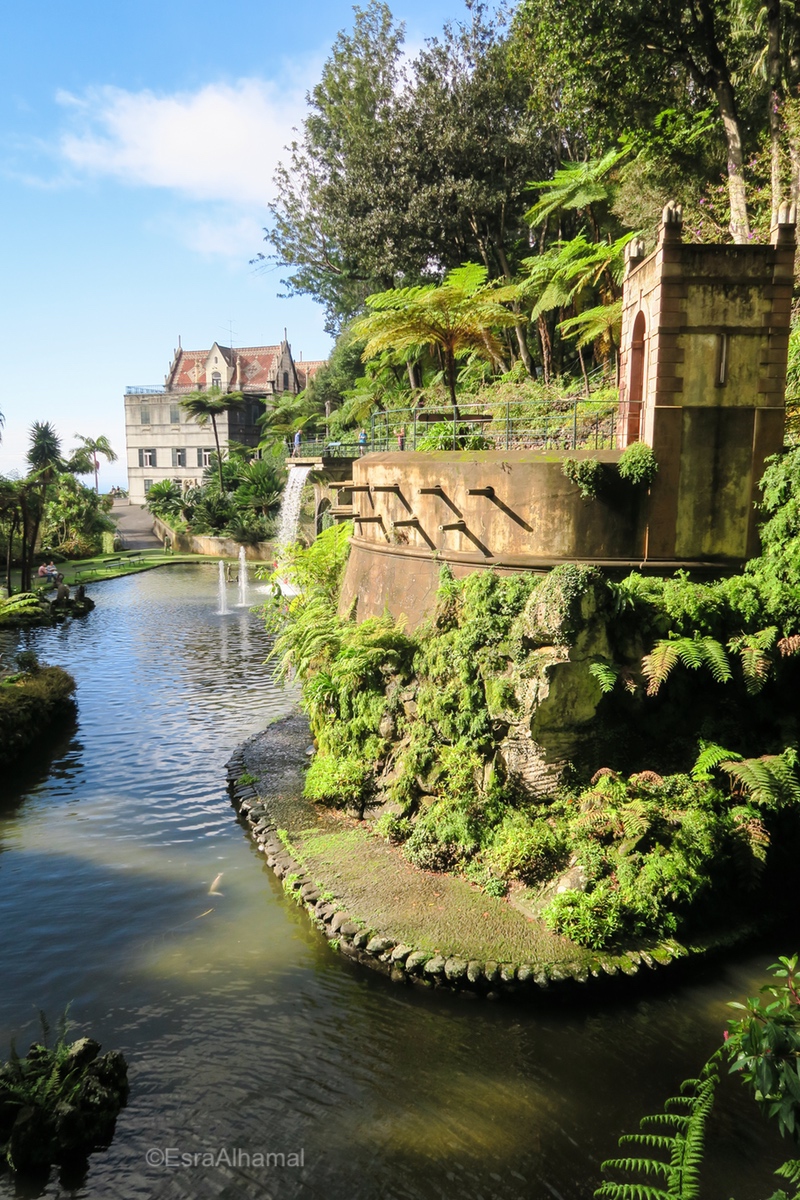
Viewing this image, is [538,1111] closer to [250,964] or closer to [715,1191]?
[715,1191]

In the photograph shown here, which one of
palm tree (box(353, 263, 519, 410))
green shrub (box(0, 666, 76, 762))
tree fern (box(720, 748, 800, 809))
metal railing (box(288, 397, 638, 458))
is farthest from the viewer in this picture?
palm tree (box(353, 263, 519, 410))

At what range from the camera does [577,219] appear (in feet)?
87.2

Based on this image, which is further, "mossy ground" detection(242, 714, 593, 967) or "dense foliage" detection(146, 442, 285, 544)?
"dense foliage" detection(146, 442, 285, 544)

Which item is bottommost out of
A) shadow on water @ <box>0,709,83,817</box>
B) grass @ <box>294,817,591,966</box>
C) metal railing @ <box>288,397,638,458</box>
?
shadow on water @ <box>0,709,83,817</box>

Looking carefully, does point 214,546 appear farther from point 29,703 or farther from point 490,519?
point 490,519

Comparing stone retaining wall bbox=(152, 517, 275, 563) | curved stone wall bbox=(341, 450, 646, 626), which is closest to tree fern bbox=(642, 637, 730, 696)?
curved stone wall bbox=(341, 450, 646, 626)

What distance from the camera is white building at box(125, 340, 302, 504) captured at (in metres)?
58.6

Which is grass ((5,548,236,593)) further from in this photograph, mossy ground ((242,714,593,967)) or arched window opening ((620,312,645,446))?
arched window opening ((620,312,645,446))

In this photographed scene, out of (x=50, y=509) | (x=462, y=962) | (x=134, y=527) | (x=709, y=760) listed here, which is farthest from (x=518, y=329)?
(x=134, y=527)

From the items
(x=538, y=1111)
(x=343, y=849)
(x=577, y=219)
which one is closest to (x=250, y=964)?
(x=343, y=849)

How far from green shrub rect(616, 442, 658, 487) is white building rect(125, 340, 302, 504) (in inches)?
1961

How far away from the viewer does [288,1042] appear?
300 inches

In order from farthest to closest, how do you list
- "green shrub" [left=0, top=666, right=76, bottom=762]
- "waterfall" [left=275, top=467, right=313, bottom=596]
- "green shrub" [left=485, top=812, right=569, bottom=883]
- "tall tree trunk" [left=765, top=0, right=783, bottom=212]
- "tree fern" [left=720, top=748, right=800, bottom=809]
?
"waterfall" [left=275, top=467, right=313, bottom=596] < "tall tree trunk" [left=765, top=0, right=783, bottom=212] < "green shrub" [left=0, top=666, right=76, bottom=762] < "green shrub" [left=485, top=812, right=569, bottom=883] < "tree fern" [left=720, top=748, right=800, bottom=809]

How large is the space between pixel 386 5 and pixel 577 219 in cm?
1350
